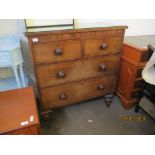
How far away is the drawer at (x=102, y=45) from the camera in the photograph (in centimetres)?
146

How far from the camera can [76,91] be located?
1671 mm

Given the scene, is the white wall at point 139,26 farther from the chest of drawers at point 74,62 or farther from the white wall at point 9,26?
the white wall at point 9,26

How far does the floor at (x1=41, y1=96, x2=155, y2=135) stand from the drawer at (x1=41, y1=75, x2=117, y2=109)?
0.15m

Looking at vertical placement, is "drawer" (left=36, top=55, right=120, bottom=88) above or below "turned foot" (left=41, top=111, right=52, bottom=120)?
above

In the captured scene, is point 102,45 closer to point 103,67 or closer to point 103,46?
point 103,46

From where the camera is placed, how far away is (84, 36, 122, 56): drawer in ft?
4.79

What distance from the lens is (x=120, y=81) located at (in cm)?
187

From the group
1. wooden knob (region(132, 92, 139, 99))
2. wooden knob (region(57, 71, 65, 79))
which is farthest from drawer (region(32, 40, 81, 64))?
wooden knob (region(132, 92, 139, 99))

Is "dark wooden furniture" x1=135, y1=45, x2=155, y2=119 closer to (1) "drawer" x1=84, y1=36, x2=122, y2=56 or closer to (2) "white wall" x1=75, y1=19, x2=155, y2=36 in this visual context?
(1) "drawer" x1=84, y1=36, x2=122, y2=56

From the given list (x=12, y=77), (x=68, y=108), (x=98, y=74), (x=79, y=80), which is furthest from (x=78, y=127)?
(x=12, y=77)

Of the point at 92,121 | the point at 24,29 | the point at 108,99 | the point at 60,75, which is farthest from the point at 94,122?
the point at 24,29

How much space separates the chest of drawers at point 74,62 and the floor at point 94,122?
154mm

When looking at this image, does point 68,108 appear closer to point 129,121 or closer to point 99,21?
point 129,121

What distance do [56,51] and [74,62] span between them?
232 mm
